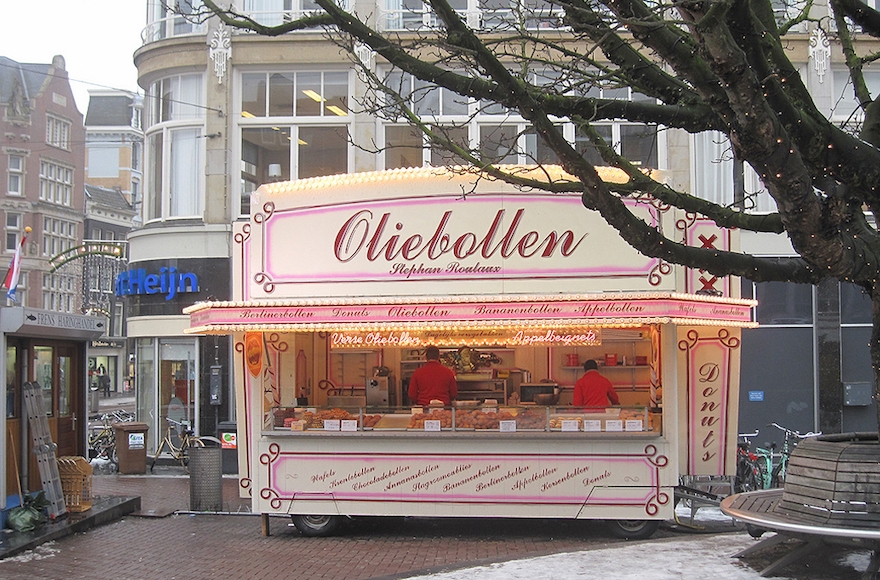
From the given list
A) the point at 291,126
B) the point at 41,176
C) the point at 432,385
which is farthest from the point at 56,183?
the point at 432,385

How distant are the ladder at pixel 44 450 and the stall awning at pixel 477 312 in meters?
2.38

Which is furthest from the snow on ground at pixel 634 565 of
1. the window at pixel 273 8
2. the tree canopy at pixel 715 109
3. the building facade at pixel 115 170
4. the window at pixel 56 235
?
the building facade at pixel 115 170

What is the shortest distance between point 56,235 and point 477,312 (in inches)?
2200

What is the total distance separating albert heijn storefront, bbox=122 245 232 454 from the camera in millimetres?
18844

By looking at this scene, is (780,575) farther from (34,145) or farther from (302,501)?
(34,145)

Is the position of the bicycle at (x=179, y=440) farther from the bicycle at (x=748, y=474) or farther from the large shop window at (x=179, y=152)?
the bicycle at (x=748, y=474)

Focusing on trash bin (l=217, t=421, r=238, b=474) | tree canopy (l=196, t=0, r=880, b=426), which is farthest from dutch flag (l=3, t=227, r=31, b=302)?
tree canopy (l=196, t=0, r=880, b=426)

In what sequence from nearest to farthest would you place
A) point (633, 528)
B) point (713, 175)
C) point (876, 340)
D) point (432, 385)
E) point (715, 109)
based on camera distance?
point (715, 109) → point (876, 340) → point (633, 528) → point (432, 385) → point (713, 175)

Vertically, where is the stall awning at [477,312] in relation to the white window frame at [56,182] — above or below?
below

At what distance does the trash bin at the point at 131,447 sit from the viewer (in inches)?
691

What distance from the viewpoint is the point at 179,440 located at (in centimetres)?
1889

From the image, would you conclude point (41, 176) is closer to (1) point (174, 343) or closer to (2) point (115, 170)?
(2) point (115, 170)

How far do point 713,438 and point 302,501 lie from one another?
5.31 metres

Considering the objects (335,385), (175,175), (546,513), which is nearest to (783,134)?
(546,513)
